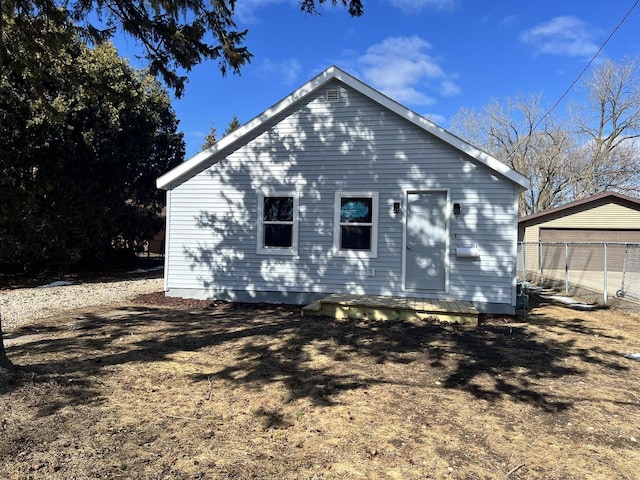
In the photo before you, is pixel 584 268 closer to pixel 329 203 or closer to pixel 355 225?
pixel 355 225

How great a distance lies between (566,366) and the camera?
197 inches

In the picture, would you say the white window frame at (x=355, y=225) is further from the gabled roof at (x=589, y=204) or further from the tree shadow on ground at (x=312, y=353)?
the gabled roof at (x=589, y=204)

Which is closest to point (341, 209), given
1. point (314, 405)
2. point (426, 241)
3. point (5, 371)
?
point (426, 241)

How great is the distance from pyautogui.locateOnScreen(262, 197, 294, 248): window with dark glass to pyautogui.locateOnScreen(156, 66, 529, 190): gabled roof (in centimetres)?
155

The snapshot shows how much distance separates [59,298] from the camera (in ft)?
31.0

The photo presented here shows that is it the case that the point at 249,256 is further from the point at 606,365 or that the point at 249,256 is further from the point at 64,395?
the point at 606,365

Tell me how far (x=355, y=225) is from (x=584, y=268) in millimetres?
10052

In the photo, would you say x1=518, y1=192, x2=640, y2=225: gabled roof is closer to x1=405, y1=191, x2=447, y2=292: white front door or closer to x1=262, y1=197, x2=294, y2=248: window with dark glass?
x1=405, y1=191, x2=447, y2=292: white front door

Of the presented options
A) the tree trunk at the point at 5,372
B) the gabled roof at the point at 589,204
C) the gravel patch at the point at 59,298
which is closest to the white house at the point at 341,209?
the gravel patch at the point at 59,298

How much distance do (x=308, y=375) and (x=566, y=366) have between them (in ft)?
10.1

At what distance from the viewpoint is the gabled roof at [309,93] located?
7.88m

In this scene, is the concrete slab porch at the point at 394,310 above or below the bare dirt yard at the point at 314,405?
above

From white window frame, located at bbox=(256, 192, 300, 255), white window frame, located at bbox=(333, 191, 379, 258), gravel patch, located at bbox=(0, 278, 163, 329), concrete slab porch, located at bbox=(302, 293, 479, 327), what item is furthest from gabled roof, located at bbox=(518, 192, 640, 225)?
gravel patch, located at bbox=(0, 278, 163, 329)

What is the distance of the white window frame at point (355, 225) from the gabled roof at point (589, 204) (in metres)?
14.3
